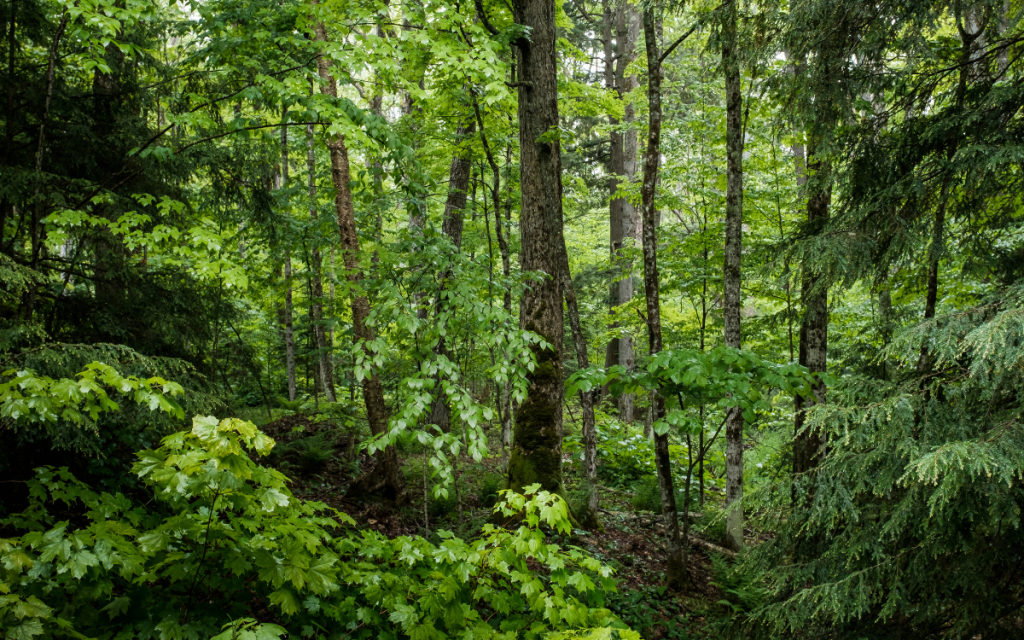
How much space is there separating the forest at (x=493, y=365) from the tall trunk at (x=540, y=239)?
34 mm

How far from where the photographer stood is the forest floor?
4906 mm

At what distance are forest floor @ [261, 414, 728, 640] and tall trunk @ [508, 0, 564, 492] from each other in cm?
95

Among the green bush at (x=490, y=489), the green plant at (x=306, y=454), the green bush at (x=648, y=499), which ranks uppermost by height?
the green plant at (x=306, y=454)

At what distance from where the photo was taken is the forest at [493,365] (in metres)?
2.69

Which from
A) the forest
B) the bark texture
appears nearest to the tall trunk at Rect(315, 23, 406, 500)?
the forest

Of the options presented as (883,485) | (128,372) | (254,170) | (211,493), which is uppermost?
(254,170)

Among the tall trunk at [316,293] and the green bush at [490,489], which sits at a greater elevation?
the tall trunk at [316,293]

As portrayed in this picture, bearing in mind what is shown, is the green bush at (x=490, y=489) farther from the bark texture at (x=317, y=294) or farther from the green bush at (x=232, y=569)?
the green bush at (x=232, y=569)

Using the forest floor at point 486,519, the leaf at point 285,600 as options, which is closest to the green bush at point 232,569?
the leaf at point 285,600

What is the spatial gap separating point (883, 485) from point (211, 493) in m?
3.79

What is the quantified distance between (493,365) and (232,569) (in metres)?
2.36

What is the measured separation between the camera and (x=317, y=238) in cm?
683

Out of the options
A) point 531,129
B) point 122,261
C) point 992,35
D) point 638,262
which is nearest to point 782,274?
point 992,35

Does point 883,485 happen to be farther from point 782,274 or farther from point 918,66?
point 918,66
